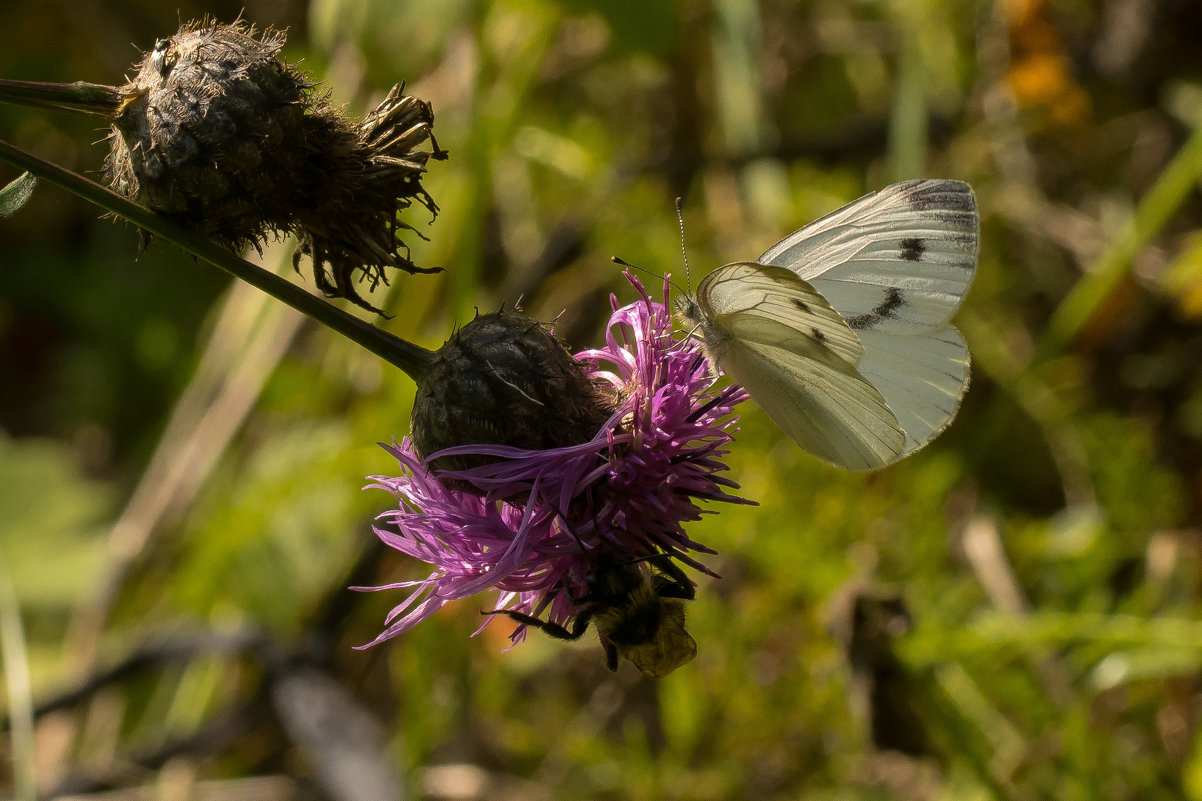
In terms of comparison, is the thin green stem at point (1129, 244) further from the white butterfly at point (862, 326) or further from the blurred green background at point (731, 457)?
the white butterfly at point (862, 326)

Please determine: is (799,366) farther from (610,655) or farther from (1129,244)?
(1129,244)

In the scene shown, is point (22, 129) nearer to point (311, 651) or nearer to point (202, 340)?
point (202, 340)

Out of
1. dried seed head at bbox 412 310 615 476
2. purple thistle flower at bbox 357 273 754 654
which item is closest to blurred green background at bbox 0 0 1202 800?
purple thistle flower at bbox 357 273 754 654

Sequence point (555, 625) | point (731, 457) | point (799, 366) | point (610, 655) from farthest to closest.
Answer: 1. point (731, 457)
2. point (799, 366)
3. point (610, 655)
4. point (555, 625)

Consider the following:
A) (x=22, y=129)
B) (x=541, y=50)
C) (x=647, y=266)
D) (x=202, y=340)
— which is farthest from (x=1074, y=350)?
(x=22, y=129)

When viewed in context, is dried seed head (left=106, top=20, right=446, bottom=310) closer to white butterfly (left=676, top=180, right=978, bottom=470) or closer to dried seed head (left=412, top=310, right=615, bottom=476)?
dried seed head (left=412, top=310, right=615, bottom=476)

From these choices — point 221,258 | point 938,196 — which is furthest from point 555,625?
point 938,196

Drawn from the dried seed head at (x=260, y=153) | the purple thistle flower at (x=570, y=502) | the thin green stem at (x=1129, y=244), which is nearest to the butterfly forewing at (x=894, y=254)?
the purple thistle flower at (x=570, y=502)
